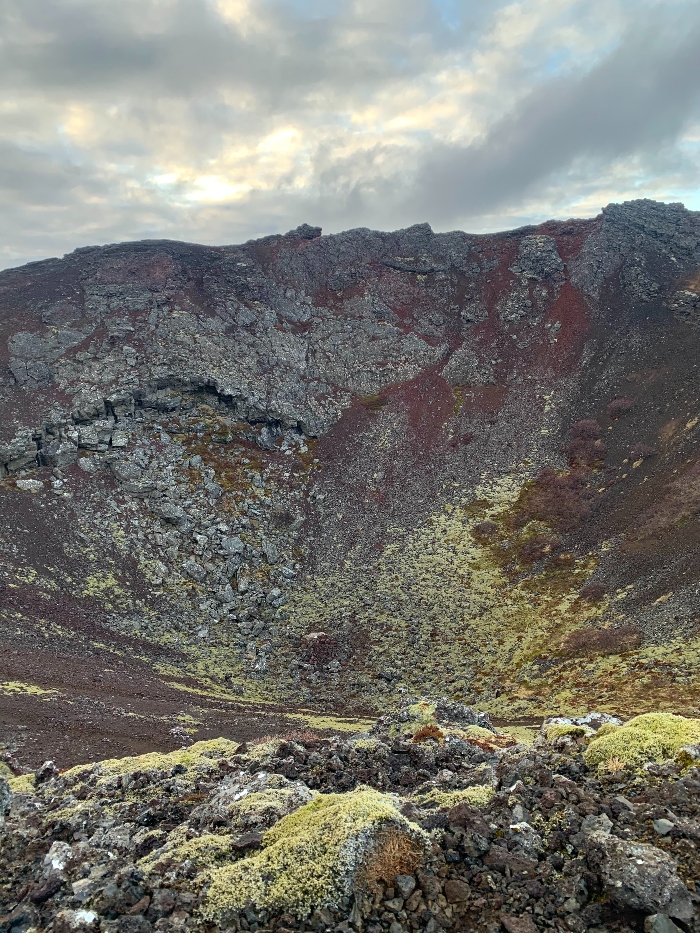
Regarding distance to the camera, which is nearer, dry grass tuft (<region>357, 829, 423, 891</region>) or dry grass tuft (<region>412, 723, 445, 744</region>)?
dry grass tuft (<region>357, 829, 423, 891</region>)

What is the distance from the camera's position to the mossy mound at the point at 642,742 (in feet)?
36.7

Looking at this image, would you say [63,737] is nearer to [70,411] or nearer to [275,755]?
[275,755]

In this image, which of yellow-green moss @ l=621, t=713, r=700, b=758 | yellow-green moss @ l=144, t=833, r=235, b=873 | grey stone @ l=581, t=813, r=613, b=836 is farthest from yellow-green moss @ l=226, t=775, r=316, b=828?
yellow-green moss @ l=621, t=713, r=700, b=758

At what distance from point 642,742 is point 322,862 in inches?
296

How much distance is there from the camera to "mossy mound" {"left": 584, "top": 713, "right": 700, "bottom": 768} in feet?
36.7

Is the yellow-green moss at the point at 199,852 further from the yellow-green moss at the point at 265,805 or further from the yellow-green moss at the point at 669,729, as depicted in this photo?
the yellow-green moss at the point at 669,729

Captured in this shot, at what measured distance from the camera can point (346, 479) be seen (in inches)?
2448

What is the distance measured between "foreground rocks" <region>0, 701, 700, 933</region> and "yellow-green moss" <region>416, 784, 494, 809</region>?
0.14ft

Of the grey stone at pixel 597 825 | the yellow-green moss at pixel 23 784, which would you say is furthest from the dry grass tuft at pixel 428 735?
the yellow-green moss at pixel 23 784

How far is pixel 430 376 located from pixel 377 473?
854 inches

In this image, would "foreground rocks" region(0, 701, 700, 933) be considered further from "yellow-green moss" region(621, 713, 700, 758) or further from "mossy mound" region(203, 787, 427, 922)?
"yellow-green moss" region(621, 713, 700, 758)

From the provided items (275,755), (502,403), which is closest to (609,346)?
(502,403)

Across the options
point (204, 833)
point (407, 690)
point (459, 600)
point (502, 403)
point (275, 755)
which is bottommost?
point (407, 690)

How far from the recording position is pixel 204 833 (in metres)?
11.1
